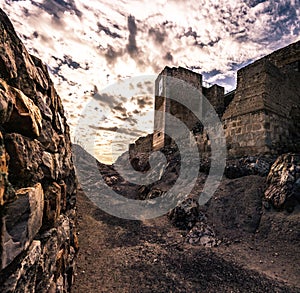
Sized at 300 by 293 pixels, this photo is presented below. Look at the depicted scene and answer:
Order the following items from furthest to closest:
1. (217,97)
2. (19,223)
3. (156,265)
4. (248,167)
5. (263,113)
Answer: (217,97) < (263,113) < (248,167) < (156,265) < (19,223)

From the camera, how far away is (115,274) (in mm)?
4629

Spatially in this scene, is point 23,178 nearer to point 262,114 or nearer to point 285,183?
point 285,183

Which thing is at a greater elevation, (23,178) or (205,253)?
(23,178)

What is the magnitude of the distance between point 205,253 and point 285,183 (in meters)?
3.50

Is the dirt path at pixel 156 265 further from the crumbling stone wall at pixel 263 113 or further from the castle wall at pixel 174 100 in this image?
the castle wall at pixel 174 100

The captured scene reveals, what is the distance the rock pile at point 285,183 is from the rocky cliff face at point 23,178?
6.52 m

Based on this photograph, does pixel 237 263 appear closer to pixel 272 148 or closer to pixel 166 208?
pixel 166 208

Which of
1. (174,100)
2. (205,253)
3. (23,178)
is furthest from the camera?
(174,100)

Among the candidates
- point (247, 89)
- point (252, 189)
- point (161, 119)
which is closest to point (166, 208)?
point (252, 189)

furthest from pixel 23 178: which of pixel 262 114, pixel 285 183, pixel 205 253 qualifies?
pixel 262 114

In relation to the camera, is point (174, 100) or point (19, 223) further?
point (174, 100)

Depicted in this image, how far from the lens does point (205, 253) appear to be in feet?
17.9

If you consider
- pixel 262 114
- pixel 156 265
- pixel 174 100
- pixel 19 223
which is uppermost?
pixel 174 100

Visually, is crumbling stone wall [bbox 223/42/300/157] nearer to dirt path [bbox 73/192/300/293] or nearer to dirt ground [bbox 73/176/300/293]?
dirt ground [bbox 73/176/300/293]
